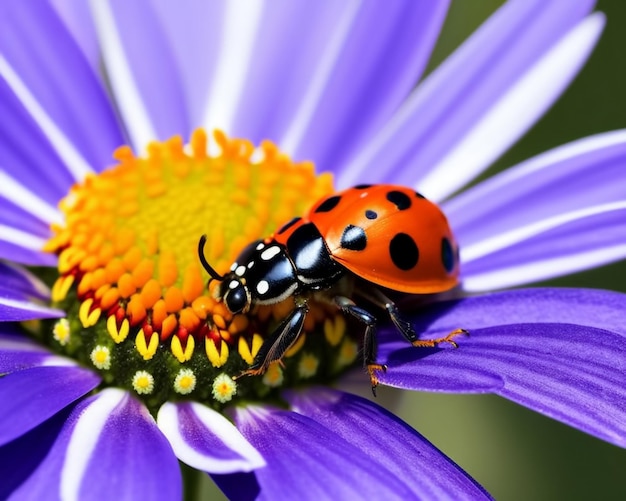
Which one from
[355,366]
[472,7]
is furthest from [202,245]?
[472,7]

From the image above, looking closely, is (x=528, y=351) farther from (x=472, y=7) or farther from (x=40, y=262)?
(x=472, y=7)

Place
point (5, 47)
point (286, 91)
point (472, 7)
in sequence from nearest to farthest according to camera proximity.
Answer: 1. point (5, 47)
2. point (286, 91)
3. point (472, 7)

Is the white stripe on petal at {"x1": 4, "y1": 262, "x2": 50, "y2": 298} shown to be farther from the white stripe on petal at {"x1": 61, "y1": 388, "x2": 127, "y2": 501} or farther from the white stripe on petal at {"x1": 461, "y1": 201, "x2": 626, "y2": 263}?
the white stripe on petal at {"x1": 461, "y1": 201, "x2": 626, "y2": 263}

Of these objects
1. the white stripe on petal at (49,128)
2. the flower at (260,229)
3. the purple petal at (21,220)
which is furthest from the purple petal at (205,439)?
the white stripe on petal at (49,128)

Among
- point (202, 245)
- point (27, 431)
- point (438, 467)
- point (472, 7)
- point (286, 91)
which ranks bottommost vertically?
point (27, 431)

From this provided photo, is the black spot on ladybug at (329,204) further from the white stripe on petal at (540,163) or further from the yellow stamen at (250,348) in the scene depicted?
the white stripe on petal at (540,163)

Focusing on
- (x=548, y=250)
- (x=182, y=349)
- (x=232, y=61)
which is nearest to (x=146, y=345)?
(x=182, y=349)
